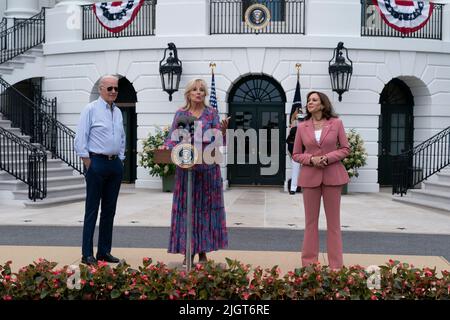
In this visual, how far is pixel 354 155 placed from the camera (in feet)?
49.3

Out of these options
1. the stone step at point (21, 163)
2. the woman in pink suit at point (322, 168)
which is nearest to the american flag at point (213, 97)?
the stone step at point (21, 163)

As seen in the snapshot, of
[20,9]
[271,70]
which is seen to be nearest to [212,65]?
[271,70]

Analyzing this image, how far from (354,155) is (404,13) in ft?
14.5

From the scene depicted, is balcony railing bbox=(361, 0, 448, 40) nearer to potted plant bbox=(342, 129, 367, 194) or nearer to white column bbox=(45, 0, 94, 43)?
potted plant bbox=(342, 129, 367, 194)

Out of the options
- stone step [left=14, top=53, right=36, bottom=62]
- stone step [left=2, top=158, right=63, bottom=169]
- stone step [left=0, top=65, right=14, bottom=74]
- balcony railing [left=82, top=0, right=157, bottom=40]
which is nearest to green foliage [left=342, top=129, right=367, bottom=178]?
balcony railing [left=82, top=0, right=157, bottom=40]

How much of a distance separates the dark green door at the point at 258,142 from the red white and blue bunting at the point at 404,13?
389 cm

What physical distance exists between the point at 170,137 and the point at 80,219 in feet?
17.5

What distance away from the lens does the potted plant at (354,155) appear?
49.1 feet

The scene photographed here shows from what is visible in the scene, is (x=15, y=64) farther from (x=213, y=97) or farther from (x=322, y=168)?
(x=322, y=168)

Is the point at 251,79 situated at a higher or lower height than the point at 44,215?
higher

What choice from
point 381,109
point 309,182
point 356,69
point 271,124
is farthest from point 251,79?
point 309,182

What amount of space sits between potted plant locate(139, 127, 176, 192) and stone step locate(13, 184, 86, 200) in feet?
6.64

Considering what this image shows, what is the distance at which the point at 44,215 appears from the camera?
35.7 feet
